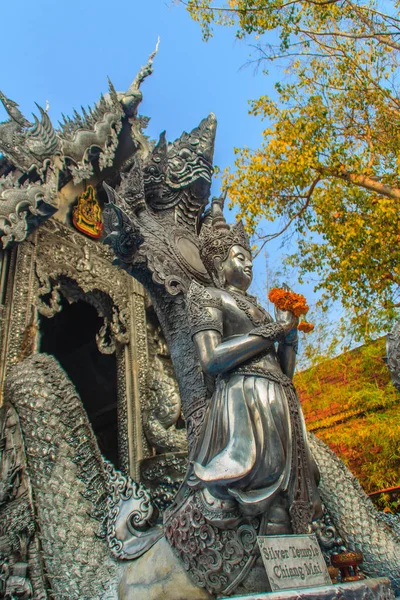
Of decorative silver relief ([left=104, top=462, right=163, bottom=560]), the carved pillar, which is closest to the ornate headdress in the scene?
decorative silver relief ([left=104, top=462, right=163, bottom=560])

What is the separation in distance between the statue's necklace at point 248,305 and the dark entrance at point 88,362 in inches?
184

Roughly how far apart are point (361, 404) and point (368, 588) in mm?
6747

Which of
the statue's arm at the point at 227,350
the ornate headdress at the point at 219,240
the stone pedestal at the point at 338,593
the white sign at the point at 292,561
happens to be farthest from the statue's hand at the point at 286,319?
the stone pedestal at the point at 338,593

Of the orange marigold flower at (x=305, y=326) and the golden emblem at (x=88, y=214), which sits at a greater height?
the golden emblem at (x=88, y=214)

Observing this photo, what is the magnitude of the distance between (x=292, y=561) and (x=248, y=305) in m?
1.30

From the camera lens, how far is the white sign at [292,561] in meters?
1.99

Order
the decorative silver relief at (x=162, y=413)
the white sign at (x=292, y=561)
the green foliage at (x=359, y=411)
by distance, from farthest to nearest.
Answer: the green foliage at (x=359, y=411) < the decorative silver relief at (x=162, y=413) < the white sign at (x=292, y=561)

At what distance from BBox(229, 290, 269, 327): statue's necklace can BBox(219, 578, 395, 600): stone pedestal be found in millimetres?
1290

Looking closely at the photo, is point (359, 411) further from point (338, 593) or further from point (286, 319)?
point (338, 593)

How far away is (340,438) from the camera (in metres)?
7.83

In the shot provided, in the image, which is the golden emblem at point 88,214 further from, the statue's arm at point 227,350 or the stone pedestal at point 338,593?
the stone pedestal at point 338,593

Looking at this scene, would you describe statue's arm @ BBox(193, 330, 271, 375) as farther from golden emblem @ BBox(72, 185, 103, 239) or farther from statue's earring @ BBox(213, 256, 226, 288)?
golden emblem @ BBox(72, 185, 103, 239)

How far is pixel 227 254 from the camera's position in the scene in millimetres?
3109

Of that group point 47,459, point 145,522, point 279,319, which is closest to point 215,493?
point 145,522
